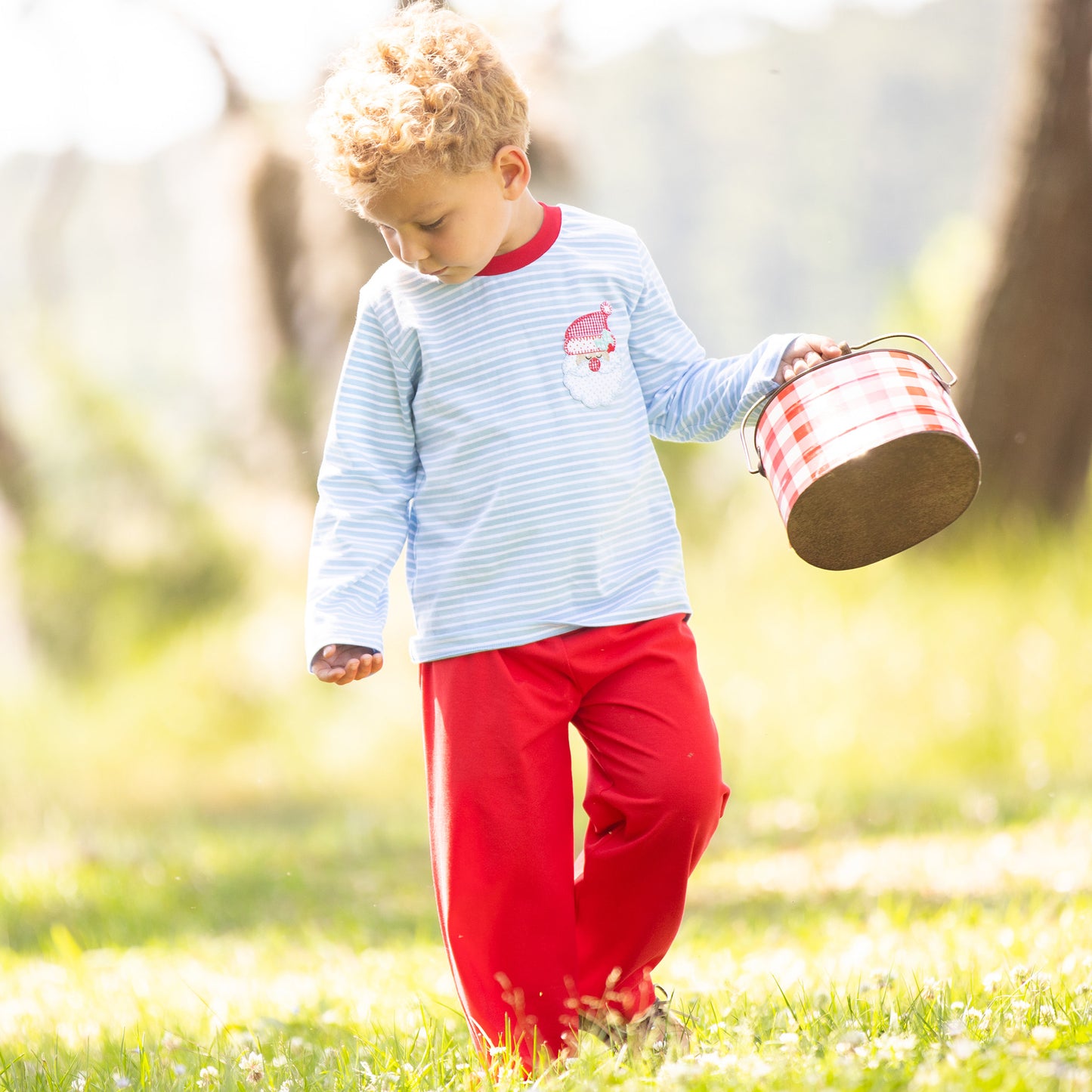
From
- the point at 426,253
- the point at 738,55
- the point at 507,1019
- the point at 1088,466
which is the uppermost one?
the point at 738,55

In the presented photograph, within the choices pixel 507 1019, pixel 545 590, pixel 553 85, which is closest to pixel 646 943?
pixel 507 1019

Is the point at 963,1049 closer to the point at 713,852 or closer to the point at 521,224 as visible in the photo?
the point at 521,224

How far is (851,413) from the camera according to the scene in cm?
235

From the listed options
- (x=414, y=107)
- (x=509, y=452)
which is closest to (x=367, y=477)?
(x=509, y=452)

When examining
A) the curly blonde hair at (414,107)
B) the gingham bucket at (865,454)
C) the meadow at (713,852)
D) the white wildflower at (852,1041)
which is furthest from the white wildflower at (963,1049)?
the curly blonde hair at (414,107)

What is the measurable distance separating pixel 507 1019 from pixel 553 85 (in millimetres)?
10197

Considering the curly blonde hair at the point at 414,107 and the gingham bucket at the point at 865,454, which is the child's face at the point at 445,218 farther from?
the gingham bucket at the point at 865,454

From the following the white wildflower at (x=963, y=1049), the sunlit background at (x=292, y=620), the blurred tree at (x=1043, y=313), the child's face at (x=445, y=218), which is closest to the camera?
the white wildflower at (x=963, y=1049)

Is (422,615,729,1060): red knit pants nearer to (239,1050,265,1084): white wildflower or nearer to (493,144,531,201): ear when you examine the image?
(239,1050,265,1084): white wildflower

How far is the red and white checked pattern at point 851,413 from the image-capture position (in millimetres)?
2314

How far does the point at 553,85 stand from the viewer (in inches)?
457

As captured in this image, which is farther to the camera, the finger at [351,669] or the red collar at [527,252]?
the red collar at [527,252]

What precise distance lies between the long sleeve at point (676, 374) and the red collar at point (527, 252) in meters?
0.19

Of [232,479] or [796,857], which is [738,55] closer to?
[232,479]
